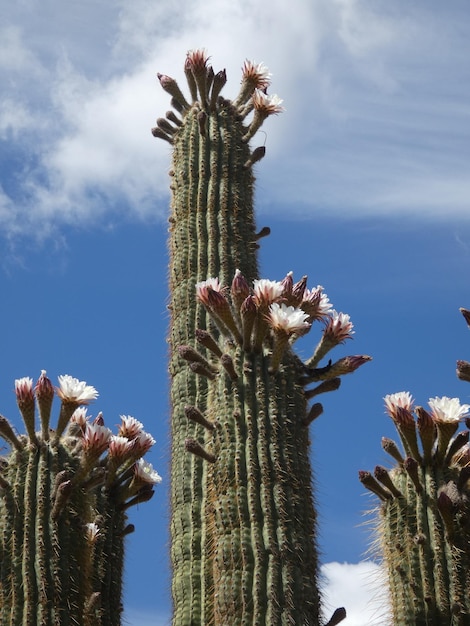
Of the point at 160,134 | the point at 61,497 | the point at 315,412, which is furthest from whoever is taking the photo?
the point at 160,134

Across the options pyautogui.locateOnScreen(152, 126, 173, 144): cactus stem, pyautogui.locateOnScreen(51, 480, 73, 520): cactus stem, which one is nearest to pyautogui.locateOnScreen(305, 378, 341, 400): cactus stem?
pyautogui.locateOnScreen(51, 480, 73, 520): cactus stem

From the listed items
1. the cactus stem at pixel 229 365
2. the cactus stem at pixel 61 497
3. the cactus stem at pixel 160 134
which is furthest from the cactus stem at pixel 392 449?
the cactus stem at pixel 160 134

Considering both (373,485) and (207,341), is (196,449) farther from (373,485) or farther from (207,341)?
(373,485)

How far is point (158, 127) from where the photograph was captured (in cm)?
1006

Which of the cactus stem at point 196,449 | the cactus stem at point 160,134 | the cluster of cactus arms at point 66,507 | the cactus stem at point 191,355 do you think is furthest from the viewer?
the cactus stem at point 160,134

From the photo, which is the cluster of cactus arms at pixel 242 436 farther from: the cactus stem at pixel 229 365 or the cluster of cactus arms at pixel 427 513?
the cluster of cactus arms at pixel 427 513

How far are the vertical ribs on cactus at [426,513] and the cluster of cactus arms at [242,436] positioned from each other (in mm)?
463

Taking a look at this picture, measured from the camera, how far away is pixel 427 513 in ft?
22.2

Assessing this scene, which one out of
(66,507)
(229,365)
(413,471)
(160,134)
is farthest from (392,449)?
(160,134)

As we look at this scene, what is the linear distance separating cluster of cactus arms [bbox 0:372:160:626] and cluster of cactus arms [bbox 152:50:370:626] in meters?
0.50

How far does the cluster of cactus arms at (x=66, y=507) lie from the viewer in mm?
6246

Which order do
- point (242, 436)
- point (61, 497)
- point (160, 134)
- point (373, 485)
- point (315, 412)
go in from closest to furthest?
1. point (61, 497)
2. point (242, 436)
3. point (373, 485)
4. point (315, 412)
5. point (160, 134)

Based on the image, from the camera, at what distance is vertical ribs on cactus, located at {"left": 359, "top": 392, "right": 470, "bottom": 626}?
21.2ft

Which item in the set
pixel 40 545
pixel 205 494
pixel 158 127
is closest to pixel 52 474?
pixel 40 545
